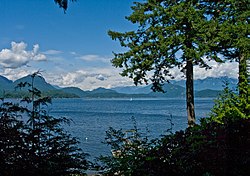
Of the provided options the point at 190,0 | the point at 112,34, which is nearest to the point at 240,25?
the point at 190,0

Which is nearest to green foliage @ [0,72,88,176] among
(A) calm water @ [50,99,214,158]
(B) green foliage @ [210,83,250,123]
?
(A) calm water @ [50,99,214,158]

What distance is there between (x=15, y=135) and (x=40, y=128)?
500mm

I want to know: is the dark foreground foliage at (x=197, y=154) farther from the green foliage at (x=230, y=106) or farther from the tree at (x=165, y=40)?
the tree at (x=165, y=40)

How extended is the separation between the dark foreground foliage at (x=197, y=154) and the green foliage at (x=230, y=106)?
0.85 m

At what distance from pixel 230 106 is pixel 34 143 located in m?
3.72

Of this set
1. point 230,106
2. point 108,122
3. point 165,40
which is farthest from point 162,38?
point 108,122

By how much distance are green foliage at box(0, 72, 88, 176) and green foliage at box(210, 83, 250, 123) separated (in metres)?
2.65

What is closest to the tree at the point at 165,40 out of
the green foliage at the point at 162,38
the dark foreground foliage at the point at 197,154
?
the green foliage at the point at 162,38

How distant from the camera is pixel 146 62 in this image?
12172mm

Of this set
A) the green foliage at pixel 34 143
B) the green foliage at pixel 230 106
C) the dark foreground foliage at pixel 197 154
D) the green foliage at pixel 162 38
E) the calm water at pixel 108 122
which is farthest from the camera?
the calm water at pixel 108 122

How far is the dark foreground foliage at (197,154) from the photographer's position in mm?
4246

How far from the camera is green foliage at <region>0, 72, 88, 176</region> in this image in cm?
446

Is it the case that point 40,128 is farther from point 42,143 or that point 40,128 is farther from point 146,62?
point 146,62

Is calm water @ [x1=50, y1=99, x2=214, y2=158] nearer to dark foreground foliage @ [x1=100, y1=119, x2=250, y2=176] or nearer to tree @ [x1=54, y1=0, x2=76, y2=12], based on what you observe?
dark foreground foliage @ [x1=100, y1=119, x2=250, y2=176]
